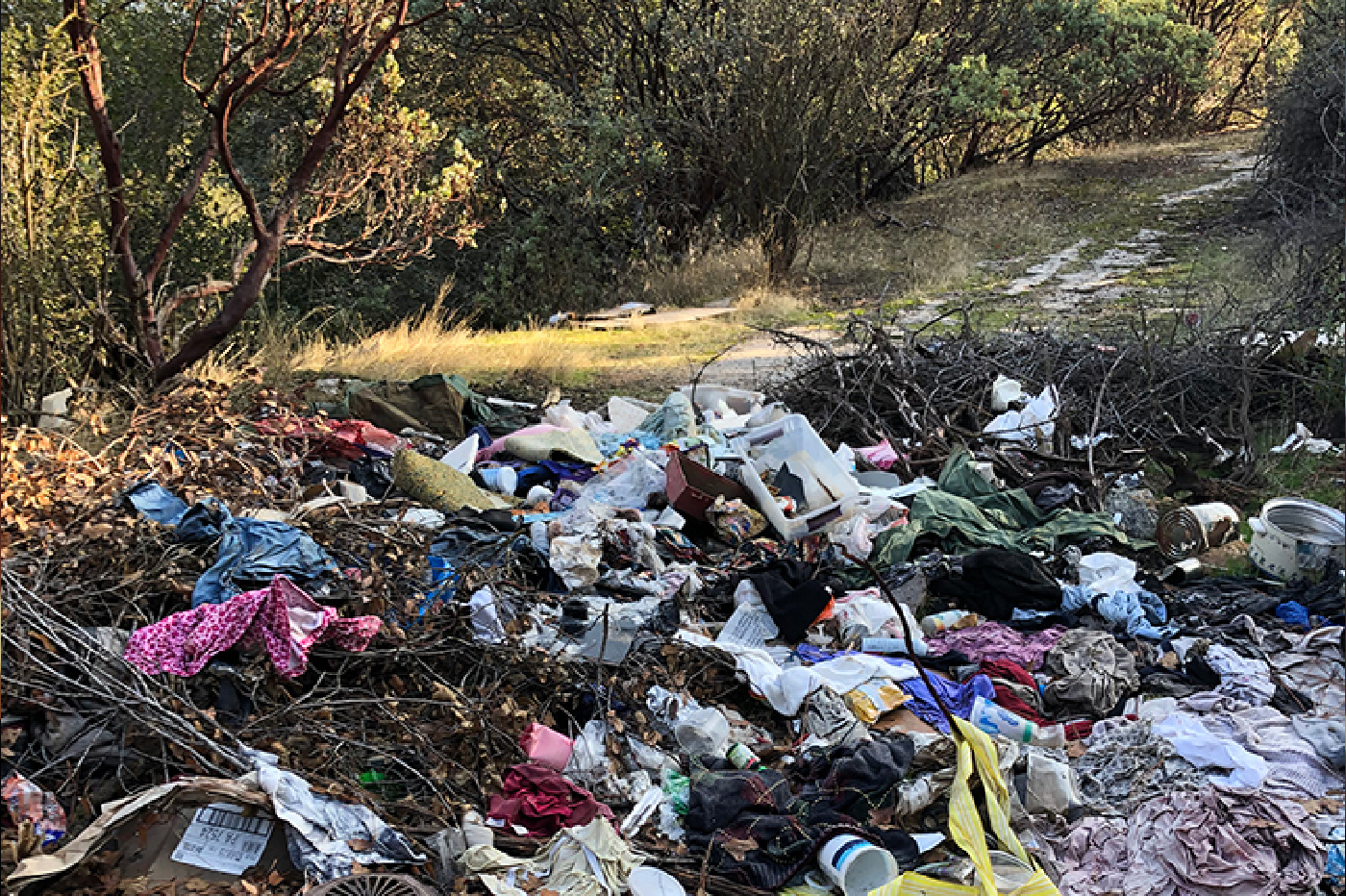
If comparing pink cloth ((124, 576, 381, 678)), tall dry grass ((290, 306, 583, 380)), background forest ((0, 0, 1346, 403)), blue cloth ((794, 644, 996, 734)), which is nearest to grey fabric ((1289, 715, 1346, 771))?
blue cloth ((794, 644, 996, 734))

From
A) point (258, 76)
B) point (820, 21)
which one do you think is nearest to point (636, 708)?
point (258, 76)

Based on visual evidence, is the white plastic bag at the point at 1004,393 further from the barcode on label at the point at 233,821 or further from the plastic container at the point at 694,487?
the barcode on label at the point at 233,821

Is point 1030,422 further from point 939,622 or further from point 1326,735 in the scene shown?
point 1326,735

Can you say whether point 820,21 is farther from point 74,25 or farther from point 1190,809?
point 1190,809

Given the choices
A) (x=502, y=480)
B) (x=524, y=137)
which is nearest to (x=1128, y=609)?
(x=502, y=480)

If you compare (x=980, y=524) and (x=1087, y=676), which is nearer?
(x=1087, y=676)

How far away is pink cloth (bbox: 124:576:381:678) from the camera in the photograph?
9.91 ft

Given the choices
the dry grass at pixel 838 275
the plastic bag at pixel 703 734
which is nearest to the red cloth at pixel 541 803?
the plastic bag at pixel 703 734

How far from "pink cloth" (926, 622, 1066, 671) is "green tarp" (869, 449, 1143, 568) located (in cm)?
60

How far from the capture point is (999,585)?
14.4ft

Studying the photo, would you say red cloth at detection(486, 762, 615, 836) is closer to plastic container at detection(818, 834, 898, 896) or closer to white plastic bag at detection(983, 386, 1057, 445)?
plastic container at detection(818, 834, 898, 896)

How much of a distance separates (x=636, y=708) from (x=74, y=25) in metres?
4.44

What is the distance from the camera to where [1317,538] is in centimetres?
460

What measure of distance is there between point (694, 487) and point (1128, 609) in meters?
1.84
